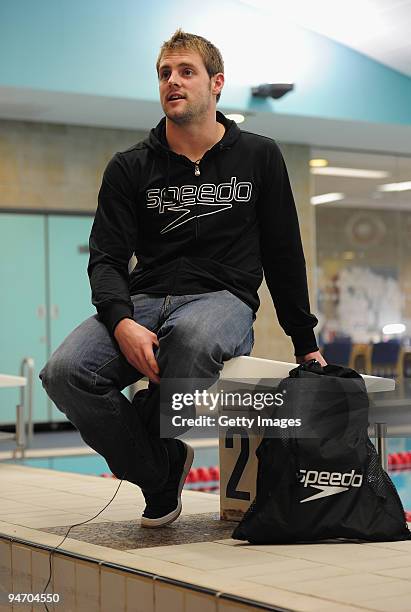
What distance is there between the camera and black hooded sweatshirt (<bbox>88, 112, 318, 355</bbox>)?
10.9ft

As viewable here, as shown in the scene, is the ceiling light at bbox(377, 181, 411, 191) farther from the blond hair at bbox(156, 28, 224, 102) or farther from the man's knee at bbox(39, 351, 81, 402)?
the man's knee at bbox(39, 351, 81, 402)

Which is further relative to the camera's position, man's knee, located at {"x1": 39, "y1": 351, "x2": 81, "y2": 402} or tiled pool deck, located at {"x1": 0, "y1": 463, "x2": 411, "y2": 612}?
man's knee, located at {"x1": 39, "y1": 351, "x2": 81, "y2": 402}

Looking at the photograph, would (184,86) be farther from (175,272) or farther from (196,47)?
(175,272)

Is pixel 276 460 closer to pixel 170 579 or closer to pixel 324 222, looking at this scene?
pixel 170 579

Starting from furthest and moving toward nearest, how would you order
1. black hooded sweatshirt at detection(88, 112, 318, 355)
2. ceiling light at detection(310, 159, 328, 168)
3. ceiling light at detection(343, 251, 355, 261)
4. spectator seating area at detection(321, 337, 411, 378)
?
ceiling light at detection(343, 251, 355, 261) < spectator seating area at detection(321, 337, 411, 378) < ceiling light at detection(310, 159, 328, 168) < black hooded sweatshirt at detection(88, 112, 318, 355)

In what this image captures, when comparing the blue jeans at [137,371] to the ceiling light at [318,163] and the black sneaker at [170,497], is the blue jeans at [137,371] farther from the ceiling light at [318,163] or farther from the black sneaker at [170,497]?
the ceiling light at [318,163]

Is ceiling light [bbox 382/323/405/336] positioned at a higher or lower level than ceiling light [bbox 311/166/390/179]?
lower

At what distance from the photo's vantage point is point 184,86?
3354 millimetres

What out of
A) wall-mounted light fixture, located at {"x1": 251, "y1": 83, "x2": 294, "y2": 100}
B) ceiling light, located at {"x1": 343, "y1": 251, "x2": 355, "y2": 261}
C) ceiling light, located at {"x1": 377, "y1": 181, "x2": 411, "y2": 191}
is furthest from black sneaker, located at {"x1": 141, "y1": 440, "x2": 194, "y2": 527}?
ceiling light, located at {"x1": 377, "y1": 181, "x2": 411, "y2": 191}

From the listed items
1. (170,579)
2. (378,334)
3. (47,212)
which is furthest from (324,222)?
(170,579)

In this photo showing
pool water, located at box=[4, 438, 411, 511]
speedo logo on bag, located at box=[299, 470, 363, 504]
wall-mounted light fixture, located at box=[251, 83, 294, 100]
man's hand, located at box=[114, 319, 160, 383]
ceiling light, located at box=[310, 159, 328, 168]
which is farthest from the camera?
ceiling light, located at box=[310, 159, 328, 168]

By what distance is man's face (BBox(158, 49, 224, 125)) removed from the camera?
336 centimetres

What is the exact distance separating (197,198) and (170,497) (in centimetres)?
99

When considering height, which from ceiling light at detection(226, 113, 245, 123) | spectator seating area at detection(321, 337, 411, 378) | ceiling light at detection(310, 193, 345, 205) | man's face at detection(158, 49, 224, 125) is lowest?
spectator seating area at detection(321, 337, 411, 378)
